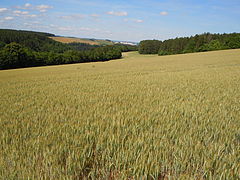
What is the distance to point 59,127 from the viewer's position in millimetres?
3094

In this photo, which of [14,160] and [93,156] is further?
[93,156]

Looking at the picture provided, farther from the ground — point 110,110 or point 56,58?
point 56,58

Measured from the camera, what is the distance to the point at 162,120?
3.55 metres

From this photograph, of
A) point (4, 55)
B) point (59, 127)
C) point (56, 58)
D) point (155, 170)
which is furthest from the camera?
point (56, 58)

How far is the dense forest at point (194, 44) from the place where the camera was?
68625 millimetres

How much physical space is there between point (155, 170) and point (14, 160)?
1758 millimetres

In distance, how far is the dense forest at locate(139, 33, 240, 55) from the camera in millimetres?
68625

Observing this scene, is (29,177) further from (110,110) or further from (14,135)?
(110,110)

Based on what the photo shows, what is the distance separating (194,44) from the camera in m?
79.0

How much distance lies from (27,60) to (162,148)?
55156 mm

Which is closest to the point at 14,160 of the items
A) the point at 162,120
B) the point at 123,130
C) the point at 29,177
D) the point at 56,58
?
the point at 29,177

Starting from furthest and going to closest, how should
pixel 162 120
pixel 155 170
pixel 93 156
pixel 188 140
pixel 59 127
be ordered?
pixel 162 120, pixel 59 127, pixel 188 140, pixel 93 156, pixel 155 170

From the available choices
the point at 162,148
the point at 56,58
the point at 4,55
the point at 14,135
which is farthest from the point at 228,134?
the point at 56,58

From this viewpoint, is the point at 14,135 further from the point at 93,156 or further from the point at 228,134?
the point at 228,134
